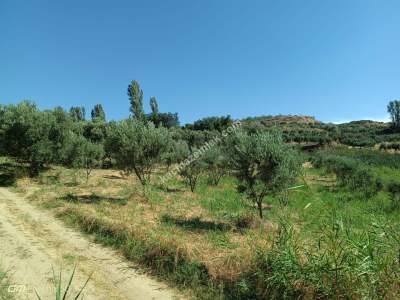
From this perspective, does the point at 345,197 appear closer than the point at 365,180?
Yes

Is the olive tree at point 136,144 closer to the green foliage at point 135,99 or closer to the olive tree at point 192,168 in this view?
the olive tree at point 192,168

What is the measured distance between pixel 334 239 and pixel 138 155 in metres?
11.4

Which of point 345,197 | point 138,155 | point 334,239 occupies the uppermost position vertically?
point 138,155

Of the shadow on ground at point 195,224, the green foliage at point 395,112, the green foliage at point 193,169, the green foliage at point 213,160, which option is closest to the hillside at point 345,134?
the green foliage at point 395,112

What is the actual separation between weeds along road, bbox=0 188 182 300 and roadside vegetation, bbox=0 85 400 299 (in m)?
0.49

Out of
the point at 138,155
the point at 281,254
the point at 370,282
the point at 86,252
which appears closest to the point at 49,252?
the point at 86,252

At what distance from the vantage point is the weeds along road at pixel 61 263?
5.83m

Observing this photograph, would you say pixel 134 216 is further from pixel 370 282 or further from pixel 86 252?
pixel 370 282

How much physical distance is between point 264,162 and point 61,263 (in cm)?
680

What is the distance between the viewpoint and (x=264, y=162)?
35.2 feet

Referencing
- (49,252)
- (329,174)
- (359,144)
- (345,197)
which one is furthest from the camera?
(359,144)

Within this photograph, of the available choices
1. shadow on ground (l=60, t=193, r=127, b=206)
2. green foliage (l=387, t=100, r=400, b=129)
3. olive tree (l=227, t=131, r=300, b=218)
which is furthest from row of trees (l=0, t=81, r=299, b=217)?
green foliage (l=387, t=100, r=400, b=129)

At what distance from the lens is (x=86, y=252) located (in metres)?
7.81

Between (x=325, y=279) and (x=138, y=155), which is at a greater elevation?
(x=138, y=155)
